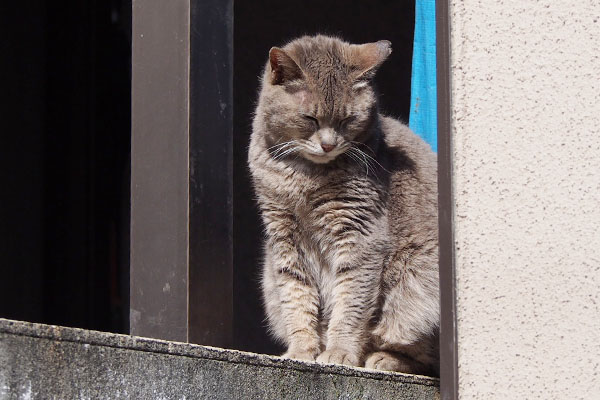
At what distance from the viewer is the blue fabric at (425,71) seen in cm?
389

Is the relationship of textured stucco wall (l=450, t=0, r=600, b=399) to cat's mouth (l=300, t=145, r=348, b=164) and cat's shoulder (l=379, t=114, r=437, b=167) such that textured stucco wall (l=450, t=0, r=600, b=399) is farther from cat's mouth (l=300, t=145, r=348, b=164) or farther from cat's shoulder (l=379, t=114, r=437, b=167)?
cat's shoulder (l=379, t=114, r=437, b=167)

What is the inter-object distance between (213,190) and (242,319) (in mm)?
Answer: 2635

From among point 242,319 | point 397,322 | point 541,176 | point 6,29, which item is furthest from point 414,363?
point 6,29

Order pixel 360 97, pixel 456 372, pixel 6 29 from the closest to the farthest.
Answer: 1. pixel 456 372
2. pixel 360 97
3. pixel 6 29

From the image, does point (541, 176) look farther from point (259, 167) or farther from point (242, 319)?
point (242, 319)

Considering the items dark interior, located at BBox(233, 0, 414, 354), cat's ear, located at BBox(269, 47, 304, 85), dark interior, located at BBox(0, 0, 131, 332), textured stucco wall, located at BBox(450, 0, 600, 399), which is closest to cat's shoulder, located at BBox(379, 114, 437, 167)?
cat's ear, located at BBox(269, 47, 304, 85)

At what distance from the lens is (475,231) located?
2600 millimetres

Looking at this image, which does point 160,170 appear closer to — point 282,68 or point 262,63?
point 282,68

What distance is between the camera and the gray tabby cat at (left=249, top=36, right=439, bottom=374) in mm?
3316

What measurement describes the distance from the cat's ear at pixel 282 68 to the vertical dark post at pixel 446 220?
33.3 inches

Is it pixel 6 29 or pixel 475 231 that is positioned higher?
pixel 6 29

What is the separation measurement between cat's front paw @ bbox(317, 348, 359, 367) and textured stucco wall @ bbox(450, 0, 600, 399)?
66 cm

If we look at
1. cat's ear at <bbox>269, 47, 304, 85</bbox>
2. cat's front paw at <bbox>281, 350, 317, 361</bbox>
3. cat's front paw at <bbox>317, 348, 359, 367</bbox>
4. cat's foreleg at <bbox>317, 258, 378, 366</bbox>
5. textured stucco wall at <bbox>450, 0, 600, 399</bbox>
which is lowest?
cat's front paw at <bbox>281, 350, 317, 361</bbox>

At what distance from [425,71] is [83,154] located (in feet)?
7.63
